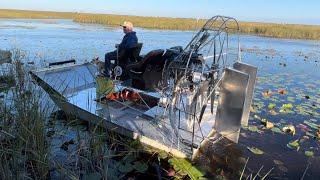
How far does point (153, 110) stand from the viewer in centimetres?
737

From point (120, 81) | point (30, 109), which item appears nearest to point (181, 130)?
point (120, 81)

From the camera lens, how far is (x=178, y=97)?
6.26 meters

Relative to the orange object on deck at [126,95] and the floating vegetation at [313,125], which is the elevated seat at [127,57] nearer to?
the orange object on deck at [126,95]

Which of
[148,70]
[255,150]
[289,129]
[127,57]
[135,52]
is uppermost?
[135,52]

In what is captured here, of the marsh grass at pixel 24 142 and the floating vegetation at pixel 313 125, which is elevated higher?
the marsh grass at pixel 24 142

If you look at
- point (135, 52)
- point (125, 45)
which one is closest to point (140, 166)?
point (135, 52)

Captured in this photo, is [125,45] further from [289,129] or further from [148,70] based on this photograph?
[289,129]

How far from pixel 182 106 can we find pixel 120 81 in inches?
79.7

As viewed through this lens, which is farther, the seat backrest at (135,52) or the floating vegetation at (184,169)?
the seat backrest at (135,52)

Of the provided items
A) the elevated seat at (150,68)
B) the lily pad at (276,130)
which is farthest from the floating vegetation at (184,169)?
the lily pad at (276,130)

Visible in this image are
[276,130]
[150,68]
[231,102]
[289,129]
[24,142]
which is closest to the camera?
[24,142]

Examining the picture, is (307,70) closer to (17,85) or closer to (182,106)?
(182,106)

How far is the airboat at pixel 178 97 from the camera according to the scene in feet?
20.1

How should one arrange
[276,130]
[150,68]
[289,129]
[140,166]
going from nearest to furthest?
Result: [140,166] → [150,68] → [289,129] → [276,130]
